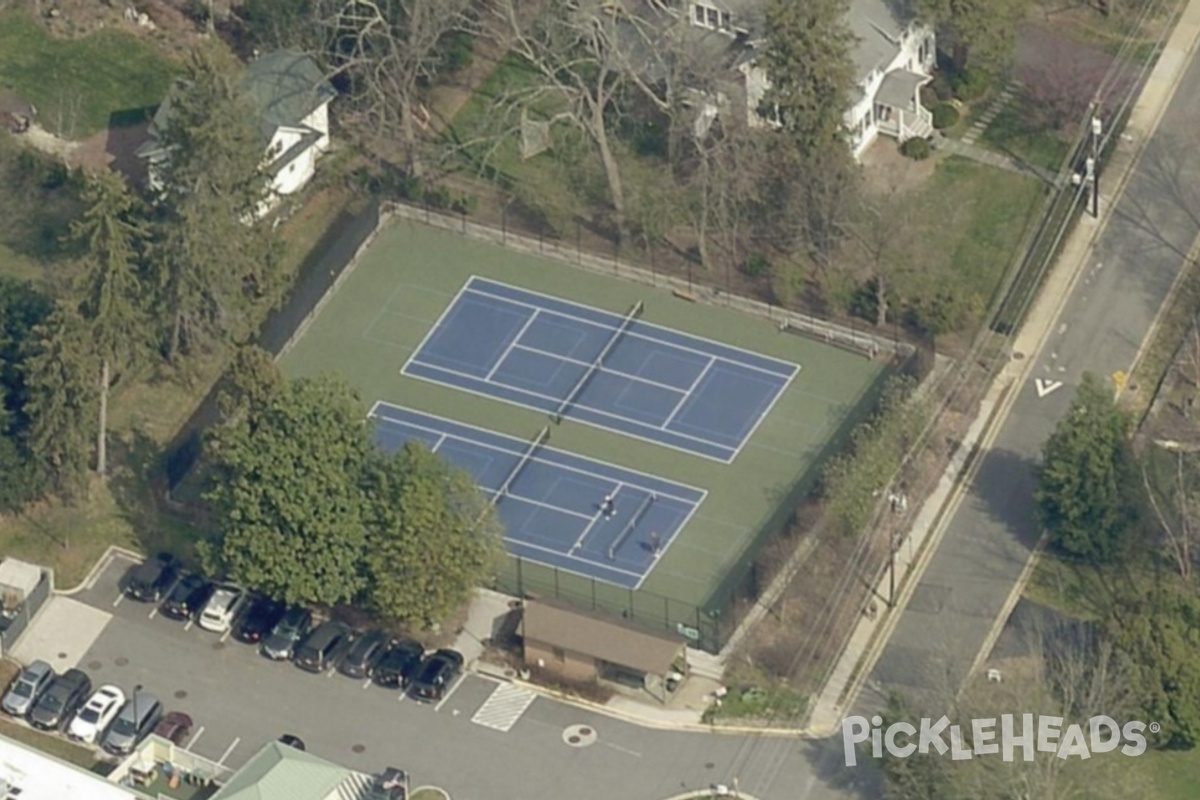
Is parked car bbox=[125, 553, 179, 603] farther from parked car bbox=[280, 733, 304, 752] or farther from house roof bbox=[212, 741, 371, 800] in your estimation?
house roof bbox=[212, 741, 371, 800]

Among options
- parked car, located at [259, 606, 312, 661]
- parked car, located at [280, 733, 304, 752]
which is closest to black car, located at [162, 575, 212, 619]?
parked car, located at [259, 606, 312, 661]

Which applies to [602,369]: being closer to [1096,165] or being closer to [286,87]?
[286,87]

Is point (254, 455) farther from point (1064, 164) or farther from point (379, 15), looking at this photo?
point (1064, 164)

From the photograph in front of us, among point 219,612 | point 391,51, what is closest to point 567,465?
point 219,612

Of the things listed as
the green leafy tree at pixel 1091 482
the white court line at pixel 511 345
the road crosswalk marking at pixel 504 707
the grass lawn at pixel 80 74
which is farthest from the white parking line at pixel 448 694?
the grass lawn at pixel 80 74

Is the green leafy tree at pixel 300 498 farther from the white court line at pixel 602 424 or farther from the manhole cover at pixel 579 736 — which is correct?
the white court line at pixel 602 424

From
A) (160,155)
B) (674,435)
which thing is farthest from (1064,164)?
(160,155)
